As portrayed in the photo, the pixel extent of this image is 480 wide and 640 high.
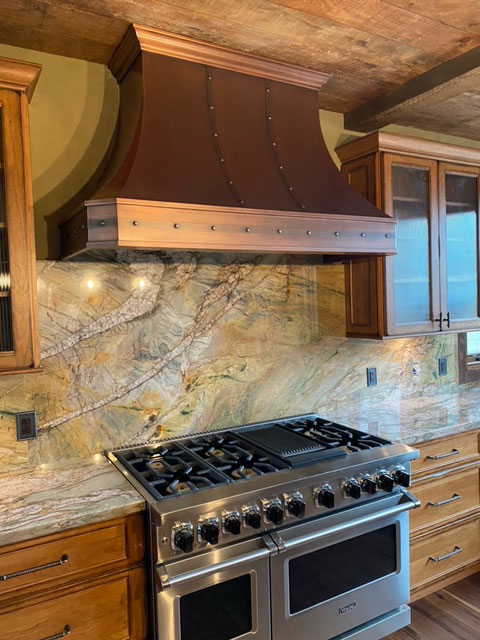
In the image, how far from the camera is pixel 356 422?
2.62 m

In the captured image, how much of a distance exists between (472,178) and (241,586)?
8.37 ft

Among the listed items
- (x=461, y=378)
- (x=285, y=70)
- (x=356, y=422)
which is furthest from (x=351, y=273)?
(x=461, y=378)

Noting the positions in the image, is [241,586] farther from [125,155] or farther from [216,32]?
[216,32]

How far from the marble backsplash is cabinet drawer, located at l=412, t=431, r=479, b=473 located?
21.6 inches

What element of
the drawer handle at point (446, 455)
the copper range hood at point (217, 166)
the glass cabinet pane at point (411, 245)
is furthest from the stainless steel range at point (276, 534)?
the copper range hood at point (217, 166)

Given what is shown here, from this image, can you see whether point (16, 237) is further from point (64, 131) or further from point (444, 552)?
point (444, 552)

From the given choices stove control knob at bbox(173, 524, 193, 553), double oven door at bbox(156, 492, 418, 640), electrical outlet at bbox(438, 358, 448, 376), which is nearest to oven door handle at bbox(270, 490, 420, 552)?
double oven door at bbox(156, 492, 418, 640)

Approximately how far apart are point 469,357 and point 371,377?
0.99 m

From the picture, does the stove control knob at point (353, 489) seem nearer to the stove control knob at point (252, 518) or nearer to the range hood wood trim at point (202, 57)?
the stove control knob at point (252, 518)

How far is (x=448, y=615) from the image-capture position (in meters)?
2.37

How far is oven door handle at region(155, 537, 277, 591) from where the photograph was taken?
1.55 meters

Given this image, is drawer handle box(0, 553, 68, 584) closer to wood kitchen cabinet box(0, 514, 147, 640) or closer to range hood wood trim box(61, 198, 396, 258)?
wood kitchen cabinet box(0, 514, 147, 640)

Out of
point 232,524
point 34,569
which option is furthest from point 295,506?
point 34,569

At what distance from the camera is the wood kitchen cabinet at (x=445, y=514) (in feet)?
7.87
